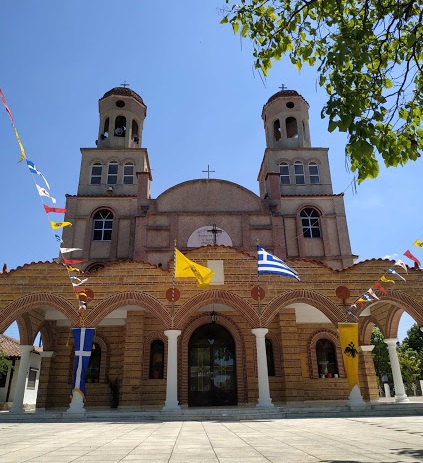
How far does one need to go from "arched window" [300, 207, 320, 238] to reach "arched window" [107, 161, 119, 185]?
11762mm

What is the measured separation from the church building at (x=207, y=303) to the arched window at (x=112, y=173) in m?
1.06

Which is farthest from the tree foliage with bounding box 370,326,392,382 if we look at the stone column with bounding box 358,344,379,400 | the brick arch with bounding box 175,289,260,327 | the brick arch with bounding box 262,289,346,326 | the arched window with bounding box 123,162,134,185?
the arched window with bounding box 123,162,134,185

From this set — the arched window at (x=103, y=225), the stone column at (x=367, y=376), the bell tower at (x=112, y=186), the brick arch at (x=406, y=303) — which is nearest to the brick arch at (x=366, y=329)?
the stone column at (x=367, y=376)

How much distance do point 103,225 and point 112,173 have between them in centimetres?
412

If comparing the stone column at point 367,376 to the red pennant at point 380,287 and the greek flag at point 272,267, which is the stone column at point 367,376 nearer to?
the red pennant at point 380,287

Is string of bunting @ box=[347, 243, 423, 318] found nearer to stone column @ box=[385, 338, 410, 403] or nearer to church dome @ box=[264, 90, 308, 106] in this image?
stone column @ box=[385, 338, 410, 403]

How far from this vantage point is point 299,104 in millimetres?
26531

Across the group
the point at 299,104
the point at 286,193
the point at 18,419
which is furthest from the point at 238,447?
the point at 299,104

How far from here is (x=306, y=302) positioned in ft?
49.3

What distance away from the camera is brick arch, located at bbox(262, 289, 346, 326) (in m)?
14.7

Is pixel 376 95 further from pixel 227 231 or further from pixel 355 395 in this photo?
pixel 227 231

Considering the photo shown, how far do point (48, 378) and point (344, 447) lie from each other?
1492 cm

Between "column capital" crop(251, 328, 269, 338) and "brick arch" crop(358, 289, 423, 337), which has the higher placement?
"brick arch" crop(358, 289, 423, 337)

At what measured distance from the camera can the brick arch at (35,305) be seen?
14.6 meters
